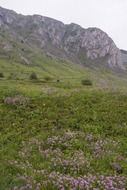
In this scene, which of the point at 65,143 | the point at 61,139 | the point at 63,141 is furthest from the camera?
the point at 61,139

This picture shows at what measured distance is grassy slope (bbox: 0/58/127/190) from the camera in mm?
15898

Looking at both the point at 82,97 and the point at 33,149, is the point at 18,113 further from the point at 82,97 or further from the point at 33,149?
the point at 33,149

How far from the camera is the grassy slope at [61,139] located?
1590 cm

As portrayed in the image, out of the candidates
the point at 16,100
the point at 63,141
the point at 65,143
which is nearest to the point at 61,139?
the point at 63,141

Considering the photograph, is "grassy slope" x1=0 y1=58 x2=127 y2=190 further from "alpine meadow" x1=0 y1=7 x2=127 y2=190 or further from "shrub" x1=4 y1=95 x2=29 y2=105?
"shrub" x1=4 y1=95 x2=29 y2=105

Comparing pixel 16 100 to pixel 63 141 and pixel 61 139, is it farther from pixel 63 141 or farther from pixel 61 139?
pixel 63 141

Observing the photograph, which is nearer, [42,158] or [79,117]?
[42,158]

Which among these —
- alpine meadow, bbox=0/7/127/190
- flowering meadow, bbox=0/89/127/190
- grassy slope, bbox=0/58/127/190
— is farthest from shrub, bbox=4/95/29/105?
grassy slope, bbox=0/58/127/190

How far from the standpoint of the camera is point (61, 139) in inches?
866

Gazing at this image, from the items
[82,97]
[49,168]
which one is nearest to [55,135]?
[49,168]

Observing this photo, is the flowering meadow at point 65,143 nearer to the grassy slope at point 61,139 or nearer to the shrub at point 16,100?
the grassy slope at point 61,139

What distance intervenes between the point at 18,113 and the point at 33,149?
923 centimetres

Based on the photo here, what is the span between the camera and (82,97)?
3381cm

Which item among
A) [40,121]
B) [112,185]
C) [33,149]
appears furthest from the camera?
[40,121]
